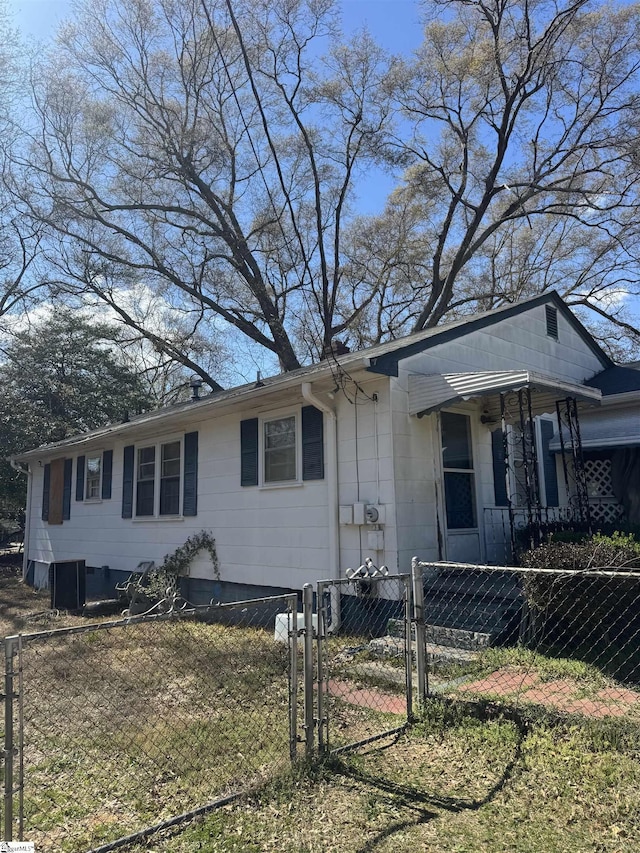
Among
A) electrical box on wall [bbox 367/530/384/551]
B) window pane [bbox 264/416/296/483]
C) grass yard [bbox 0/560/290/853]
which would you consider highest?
window pane [bbox 264/416/296/483]

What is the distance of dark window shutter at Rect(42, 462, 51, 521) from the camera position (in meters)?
15.3

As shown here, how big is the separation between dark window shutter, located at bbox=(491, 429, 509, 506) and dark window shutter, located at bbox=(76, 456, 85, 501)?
9175 mm

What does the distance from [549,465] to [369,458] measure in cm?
463

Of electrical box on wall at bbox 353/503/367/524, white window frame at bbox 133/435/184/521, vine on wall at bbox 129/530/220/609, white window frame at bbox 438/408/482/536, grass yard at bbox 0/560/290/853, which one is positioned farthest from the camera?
white window frame at bbox 133/435/184/521

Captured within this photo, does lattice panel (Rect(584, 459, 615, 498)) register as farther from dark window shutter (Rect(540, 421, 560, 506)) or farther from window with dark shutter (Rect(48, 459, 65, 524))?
window with dark shutter (Rect(48, 459, 65, 524))

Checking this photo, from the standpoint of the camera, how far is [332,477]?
768 centimetres

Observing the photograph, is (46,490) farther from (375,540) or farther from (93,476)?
(375,540)

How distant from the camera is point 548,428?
10711 mm

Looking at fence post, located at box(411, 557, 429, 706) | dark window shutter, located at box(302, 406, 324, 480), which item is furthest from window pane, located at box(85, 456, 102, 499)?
fence post, located at box(411, 557, 429, 706)

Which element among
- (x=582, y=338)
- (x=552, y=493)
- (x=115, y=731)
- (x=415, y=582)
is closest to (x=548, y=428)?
(x=552, y=493)

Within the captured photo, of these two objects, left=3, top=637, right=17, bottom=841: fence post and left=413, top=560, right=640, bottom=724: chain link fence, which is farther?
left=413, top=560, right=640, bottom=724: chain link fence

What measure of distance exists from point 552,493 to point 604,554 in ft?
17.0

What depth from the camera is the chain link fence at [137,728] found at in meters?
3.02

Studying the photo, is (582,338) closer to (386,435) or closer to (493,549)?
(493,549)
